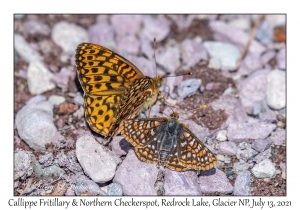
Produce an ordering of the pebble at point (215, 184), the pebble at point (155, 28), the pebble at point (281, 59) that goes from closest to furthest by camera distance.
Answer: the pebble at point (215, 184) → the pebble at point (281, 59) → the pebble at point (155, 28)

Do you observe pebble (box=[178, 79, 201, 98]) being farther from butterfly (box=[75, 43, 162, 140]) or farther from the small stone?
the small stone

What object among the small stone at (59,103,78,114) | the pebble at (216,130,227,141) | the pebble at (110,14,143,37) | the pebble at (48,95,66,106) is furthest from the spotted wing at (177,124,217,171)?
the pebble at (110,14,143,37)

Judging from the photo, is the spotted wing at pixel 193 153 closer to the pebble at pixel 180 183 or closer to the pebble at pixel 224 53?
the pebble at pixel 180 183

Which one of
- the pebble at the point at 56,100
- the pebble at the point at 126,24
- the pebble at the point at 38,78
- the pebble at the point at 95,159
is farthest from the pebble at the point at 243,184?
the pebble at the point at 126,24

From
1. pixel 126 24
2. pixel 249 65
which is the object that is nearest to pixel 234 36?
pixel 249 65
